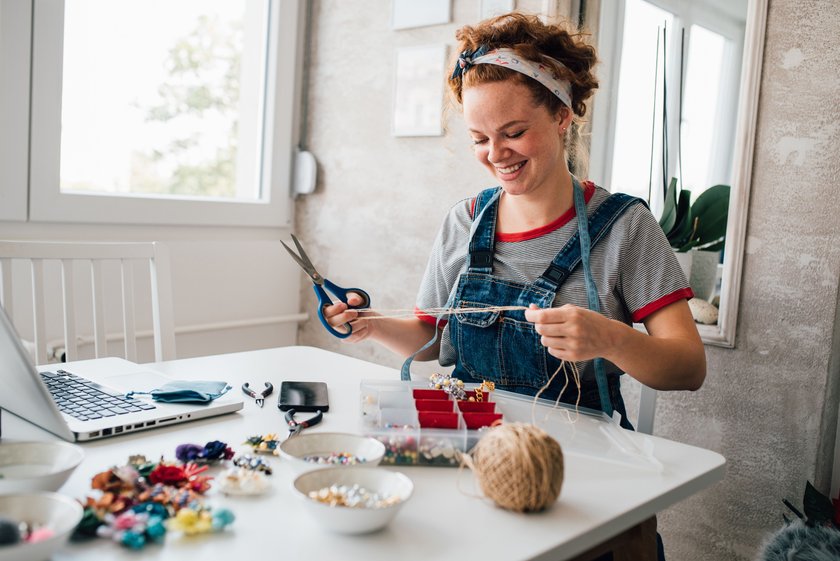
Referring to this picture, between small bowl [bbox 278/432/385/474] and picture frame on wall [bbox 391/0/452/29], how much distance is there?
1.84 metres

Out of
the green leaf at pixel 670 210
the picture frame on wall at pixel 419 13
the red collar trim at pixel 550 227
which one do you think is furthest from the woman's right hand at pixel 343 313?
the picture frame on wall at pixel 419 13

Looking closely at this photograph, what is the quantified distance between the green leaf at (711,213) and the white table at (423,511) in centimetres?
92

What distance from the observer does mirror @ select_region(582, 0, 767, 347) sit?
1.75 m

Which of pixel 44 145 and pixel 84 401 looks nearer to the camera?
pixel 84 401

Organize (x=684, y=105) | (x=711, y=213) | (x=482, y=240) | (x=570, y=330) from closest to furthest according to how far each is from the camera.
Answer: (x=570, y=330)
(x=482, y=240)
(x=711, y=213)
(x=684, y=105)

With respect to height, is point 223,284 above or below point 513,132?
below

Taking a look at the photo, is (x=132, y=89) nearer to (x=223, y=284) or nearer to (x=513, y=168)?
(x=223, y=284)

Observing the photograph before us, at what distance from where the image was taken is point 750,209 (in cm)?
174

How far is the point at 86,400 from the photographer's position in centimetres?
110

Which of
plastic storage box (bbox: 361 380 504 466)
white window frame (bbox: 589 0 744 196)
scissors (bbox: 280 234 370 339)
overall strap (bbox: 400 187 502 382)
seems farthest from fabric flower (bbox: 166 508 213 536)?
white window frame (bbox: 589 0 744 196)

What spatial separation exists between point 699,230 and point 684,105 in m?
0.36

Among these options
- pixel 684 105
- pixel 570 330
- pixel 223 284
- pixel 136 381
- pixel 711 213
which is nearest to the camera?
pixel 570 330

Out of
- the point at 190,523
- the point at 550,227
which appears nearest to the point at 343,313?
the point at 550,227

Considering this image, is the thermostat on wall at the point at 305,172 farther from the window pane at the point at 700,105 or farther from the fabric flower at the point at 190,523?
the fabric flower at the point at 190,523
